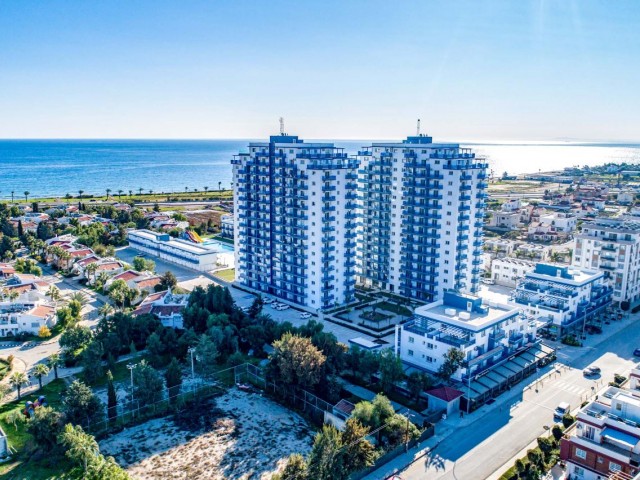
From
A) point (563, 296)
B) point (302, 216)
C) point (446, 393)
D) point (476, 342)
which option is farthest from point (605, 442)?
point (302, 216)

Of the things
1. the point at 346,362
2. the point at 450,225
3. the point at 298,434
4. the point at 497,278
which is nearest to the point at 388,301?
the point at 450,225

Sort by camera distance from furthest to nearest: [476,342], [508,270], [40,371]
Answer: [508,270] < [476,342] < [40,371]

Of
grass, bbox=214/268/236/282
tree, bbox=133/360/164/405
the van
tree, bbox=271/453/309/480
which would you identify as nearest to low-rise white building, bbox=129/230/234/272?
grass, bbox=214/268/236/282

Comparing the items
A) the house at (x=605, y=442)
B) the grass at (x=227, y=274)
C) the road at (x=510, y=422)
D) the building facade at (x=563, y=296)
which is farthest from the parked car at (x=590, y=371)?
the grass at (x=227, y=274)

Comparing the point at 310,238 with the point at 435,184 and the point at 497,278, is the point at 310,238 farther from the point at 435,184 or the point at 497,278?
the point at 497,278

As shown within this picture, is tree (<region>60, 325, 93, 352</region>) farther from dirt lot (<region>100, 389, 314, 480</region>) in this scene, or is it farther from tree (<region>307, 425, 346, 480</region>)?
tree (<region>307, 425, 346, 480</region>)

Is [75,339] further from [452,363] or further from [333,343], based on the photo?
[452,363]
